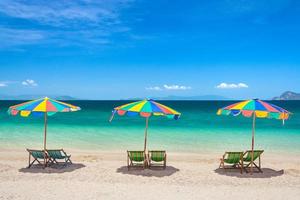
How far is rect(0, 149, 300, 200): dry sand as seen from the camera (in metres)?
7.16

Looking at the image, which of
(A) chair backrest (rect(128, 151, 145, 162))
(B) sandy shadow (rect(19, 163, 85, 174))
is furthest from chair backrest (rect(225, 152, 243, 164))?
(B) sandy shadow (rect(19, 163, 85, 174))

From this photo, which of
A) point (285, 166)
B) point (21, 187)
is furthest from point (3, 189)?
point (285, 166)

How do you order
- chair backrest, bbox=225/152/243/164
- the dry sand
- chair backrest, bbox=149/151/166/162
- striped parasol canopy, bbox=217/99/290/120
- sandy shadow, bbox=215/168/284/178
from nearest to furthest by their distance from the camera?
the dry sand
striped parasol canopy, bbox=217/99/290/120
sandy shadow, bbox=215/168/284/178
chair backrest, bbox=225/152/243/164
chair backrest, bbox=149/151/166/162

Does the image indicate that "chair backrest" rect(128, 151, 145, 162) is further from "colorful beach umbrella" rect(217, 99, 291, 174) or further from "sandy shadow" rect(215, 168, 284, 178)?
"colorful beach umbrella" rect(217, 99, 291, 174)

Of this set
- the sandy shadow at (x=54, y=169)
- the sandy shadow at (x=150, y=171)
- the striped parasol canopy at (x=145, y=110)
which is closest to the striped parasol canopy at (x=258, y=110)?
the striped parasol canopy at (x=145, y=110)

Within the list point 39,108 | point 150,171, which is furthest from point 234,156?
point 39,108

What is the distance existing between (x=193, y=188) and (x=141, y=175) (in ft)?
5.56

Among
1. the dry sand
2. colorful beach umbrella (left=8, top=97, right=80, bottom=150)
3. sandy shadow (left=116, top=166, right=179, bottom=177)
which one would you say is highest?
colorful beach umbrella (left=8, top=97, right=80, bottom=150)

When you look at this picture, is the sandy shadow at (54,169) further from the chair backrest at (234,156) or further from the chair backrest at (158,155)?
the chair backrest at (234,156)

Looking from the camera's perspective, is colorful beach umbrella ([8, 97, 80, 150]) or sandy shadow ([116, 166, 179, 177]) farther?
sandy shadow ([116, 166, 179, 177])

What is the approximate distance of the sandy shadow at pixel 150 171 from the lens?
29.9 feet

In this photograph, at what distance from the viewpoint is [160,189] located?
25.1ft

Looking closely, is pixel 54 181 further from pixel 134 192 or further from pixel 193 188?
pixel 193 188

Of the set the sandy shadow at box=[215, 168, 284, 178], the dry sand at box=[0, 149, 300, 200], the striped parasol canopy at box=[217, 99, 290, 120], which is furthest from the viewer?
the sandy shadow at box=[215, 168, 284, 178]
